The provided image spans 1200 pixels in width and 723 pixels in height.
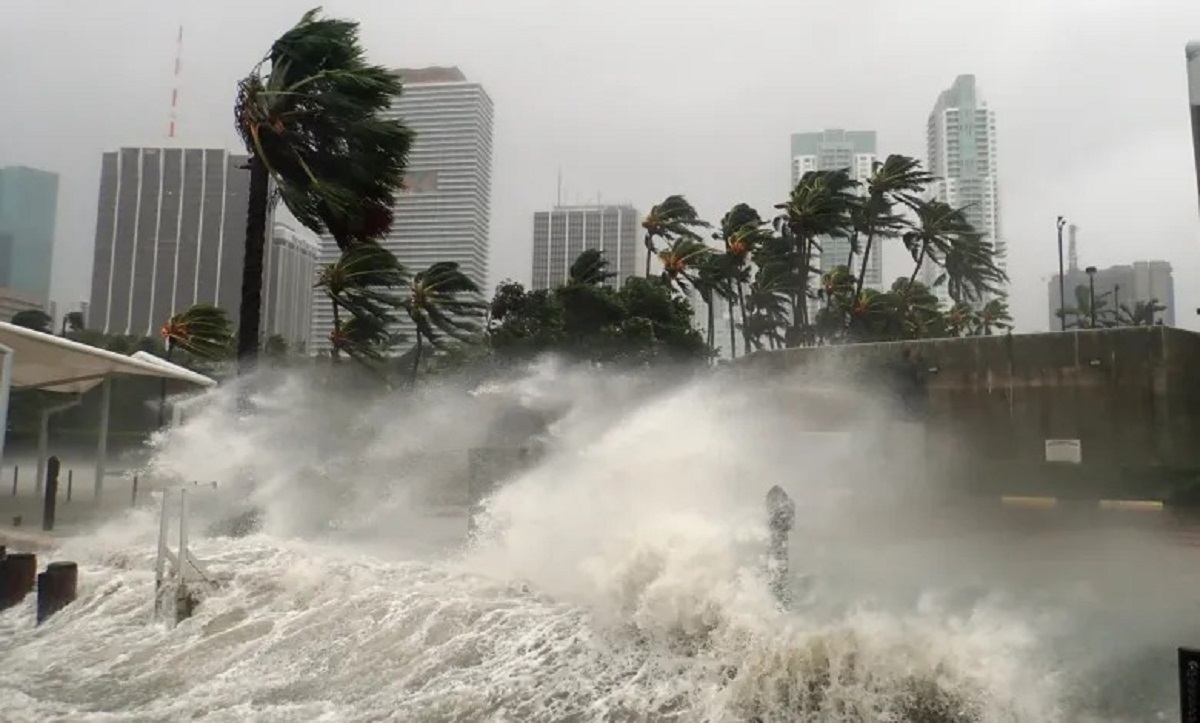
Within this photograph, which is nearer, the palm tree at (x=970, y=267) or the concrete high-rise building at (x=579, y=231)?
the palm tree at (x=970, y=267)

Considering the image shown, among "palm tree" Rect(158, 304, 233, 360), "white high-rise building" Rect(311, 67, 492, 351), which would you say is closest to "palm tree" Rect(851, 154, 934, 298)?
"white high-rise building" Rect(311, 67, 492, 351)

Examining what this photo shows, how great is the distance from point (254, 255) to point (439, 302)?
18.8m

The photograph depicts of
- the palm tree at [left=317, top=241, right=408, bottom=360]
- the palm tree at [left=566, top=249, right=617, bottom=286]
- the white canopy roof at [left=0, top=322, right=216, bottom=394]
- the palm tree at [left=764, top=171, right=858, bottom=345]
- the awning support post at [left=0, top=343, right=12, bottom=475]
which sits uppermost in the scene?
the palm tree at [left=764, top=171, right=858, bottom=345]

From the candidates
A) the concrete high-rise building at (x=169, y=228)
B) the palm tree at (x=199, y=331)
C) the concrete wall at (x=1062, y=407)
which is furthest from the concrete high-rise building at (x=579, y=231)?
the palm tree at (x=199, y=331)

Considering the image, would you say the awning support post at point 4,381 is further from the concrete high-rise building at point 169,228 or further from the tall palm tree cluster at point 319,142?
the concrete high-rise building at point 169,228

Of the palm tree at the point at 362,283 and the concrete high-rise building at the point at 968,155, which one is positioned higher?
the concrete high-rise building at the point at 968,155

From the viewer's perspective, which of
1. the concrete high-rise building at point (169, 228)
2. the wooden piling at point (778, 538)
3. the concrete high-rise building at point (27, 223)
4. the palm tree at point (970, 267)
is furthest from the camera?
the palm tree at point (970, 267)

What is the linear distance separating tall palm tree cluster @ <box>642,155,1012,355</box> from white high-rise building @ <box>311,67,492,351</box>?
11262 millimetres

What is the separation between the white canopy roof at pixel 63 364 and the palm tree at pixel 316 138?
7.00 ft

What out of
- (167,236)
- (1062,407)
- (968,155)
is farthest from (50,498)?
(968,155)

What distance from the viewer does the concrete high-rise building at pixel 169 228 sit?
119 ft

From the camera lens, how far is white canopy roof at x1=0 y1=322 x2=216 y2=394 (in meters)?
11.9

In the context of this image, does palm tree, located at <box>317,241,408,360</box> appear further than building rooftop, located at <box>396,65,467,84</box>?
No

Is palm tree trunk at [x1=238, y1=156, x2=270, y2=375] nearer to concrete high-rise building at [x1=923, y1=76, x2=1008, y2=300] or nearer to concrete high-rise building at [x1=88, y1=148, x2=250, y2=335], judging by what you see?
concrete high-rise building at [x1=88, y1=148, x2=250, y2=335]
